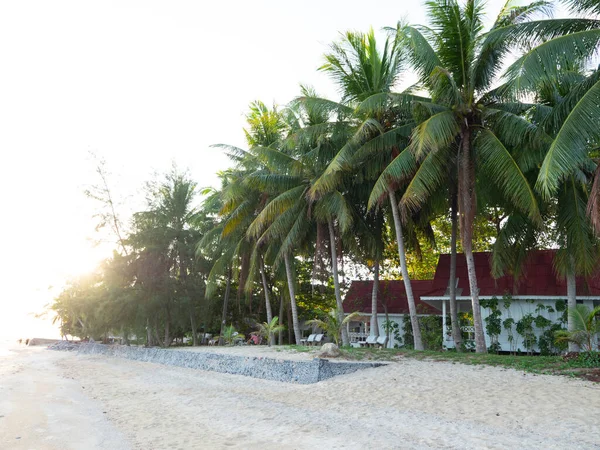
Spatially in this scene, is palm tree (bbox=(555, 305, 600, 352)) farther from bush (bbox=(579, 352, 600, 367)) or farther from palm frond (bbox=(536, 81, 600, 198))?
palm frond (bbox=(536, 81, 600, 198))

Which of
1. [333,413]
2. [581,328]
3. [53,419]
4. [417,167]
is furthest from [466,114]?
[53,419]

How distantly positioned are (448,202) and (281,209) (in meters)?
6.36

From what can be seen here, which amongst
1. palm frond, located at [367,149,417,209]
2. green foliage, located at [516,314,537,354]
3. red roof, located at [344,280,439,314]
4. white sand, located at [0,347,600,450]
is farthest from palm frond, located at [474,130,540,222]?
red roof, located at [344,280,439,314]

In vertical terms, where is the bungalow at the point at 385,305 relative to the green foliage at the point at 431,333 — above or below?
above

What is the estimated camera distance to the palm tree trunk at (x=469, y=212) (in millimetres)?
12727

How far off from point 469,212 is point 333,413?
268 inches

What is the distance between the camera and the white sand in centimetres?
685

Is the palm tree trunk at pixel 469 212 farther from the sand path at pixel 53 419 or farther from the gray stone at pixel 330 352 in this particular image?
the sand path at pixel 53 419

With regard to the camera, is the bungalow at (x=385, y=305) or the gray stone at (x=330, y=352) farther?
the bungalow at (x=385, y=305)

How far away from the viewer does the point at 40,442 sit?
7.93 metres

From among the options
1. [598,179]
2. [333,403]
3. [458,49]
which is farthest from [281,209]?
[598,179]

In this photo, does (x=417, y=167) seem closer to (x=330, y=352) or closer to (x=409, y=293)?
(x=409, y=293)

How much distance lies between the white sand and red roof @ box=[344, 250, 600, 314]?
6.71 m

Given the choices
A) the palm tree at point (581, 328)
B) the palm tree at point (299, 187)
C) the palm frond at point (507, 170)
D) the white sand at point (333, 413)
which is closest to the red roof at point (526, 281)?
the palm tree at point (581, 328)
